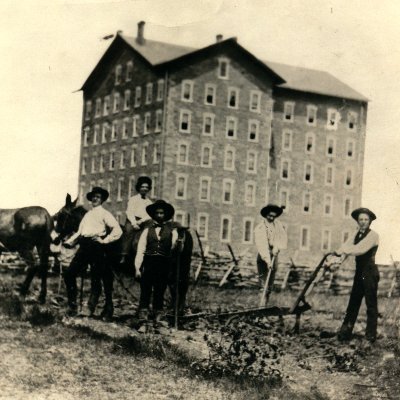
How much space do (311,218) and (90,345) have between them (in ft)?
21.6

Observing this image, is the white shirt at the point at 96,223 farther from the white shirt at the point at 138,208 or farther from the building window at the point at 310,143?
the building window at the point at 310,143

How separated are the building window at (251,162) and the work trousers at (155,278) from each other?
21.9 ft

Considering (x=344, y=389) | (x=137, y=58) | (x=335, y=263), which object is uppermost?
(x=137, y=58)

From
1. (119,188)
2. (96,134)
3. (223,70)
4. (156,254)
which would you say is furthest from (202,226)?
(156,254)

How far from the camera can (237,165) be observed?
13.8 metres

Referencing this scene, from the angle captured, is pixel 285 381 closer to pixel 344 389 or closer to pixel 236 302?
pixel 344 389

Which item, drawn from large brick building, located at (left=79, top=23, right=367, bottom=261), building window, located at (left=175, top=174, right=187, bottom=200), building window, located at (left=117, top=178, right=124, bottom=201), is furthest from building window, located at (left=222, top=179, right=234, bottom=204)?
building window, located at (left=117, top=178, right=124, bottom=201)

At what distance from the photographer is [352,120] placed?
23.5ft

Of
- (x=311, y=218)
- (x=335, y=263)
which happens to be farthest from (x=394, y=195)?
(x=311, y=218)

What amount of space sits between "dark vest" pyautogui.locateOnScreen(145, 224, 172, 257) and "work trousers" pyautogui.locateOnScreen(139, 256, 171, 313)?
0.06 m

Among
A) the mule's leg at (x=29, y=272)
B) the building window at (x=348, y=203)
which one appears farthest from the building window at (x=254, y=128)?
the mule's leg at (x=29, y=272)

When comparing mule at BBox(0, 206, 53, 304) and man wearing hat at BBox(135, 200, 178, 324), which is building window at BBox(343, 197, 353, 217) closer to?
man wearing hat at BBox(135, 200, 178, 324)

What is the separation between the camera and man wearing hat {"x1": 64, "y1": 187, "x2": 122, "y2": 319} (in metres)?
6.87

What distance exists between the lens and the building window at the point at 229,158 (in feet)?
45.0
